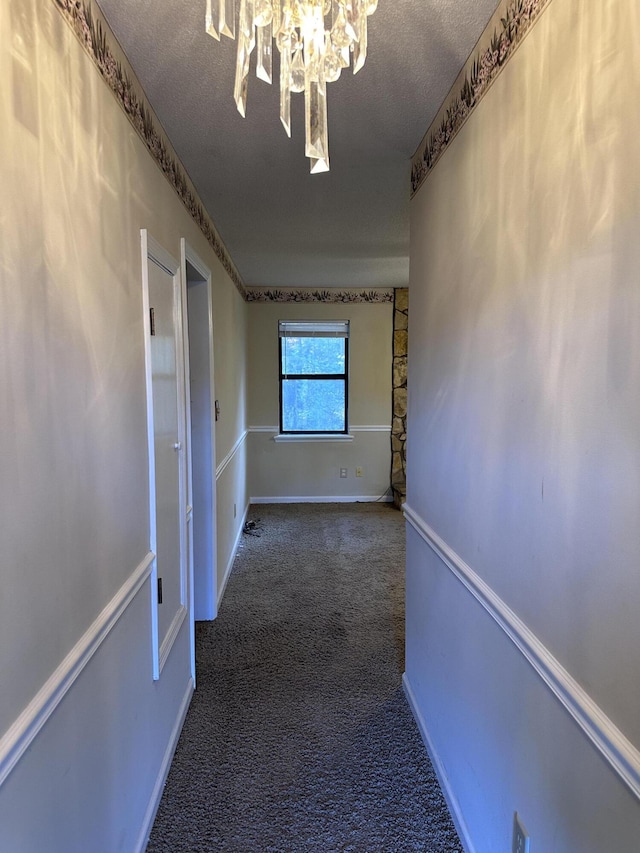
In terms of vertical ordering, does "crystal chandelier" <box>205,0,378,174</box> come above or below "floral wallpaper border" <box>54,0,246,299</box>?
below

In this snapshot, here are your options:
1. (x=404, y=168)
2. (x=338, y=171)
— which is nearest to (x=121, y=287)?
(x=338, y=171)

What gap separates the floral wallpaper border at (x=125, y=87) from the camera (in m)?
1.04

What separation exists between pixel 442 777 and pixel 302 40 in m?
2.11

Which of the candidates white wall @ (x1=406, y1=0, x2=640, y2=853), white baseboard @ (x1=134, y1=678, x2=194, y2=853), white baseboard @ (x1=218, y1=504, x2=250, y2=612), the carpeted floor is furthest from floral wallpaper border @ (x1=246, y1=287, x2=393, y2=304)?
white baseboard @ (x1=134, y1=678, x2=194, y2=853)

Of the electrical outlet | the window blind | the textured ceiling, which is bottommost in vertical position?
the electrical outlet

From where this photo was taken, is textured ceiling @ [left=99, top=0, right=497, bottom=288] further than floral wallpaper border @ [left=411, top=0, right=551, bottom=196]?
Yes

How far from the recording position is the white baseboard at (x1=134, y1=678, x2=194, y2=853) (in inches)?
55.3

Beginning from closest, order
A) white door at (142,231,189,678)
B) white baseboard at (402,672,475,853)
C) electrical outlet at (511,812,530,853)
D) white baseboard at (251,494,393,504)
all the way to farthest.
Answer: electrical outlet at (511,812,530,853)
white baseboard at (402,672,475,853)
white door at (142,231,189,678)
white baseboard at (251,494,393,504)

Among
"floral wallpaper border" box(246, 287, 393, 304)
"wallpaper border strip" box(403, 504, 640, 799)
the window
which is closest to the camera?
"wallpaper border strip" box(403, 504, 640, 799)

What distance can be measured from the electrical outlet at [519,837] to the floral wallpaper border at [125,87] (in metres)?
1.99

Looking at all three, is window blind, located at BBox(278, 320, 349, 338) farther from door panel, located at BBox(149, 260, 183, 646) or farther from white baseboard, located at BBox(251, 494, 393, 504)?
door panel, located at BBox(149, 260, 183, 646)

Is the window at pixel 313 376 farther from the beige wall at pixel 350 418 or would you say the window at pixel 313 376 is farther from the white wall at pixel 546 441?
the white wall at pixel 546 441

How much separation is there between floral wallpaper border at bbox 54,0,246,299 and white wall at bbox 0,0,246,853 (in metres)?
0.04

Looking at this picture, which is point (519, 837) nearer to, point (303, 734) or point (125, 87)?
point (303, 734)
